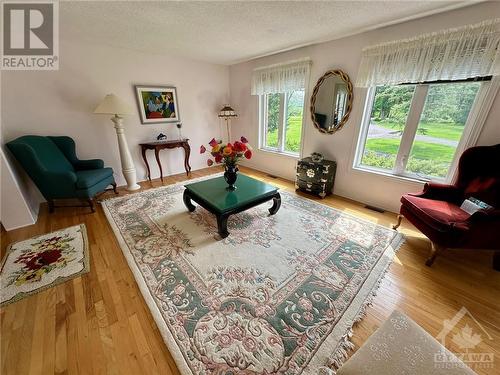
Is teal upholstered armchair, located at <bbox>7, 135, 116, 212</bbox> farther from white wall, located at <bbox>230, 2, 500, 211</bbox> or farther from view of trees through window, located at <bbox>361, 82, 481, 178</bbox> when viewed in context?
view of trees through window, located at <bbox>361, 82, 481, 178</bbox>

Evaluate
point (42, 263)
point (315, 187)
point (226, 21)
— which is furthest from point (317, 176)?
point (42, 263)

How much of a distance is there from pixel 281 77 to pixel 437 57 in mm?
2085

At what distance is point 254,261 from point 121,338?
3.50 ft

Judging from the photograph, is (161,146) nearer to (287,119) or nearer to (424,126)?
Result: (287,119)

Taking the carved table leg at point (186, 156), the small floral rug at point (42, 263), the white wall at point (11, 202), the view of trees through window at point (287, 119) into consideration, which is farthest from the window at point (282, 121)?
the white wall at point (11, 202)

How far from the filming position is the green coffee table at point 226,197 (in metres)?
2.09

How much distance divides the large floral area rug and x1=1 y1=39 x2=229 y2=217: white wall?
1476mm

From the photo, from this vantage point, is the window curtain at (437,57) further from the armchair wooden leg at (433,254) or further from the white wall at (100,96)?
the white wall at (100,96)

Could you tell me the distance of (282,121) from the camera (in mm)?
3861

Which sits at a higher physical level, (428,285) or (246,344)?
(428,285)

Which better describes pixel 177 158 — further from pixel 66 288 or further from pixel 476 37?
pixel 476 37

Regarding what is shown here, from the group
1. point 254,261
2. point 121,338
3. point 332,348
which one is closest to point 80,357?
point 121,338

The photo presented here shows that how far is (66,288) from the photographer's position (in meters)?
1.58

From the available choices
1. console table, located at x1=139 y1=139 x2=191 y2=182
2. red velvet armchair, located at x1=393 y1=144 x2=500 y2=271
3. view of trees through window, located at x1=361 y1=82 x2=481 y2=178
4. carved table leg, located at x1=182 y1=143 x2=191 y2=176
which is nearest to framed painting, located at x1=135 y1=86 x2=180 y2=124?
console table, located at x1=139 y1=139 x2=191 y2=182
